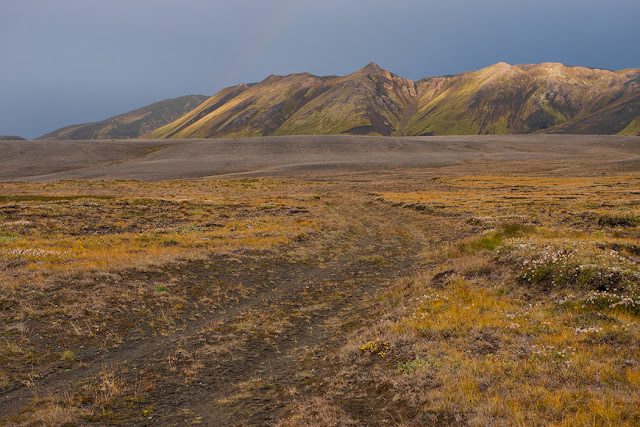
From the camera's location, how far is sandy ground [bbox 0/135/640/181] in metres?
124

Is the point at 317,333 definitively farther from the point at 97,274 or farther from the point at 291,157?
the point at 291,157

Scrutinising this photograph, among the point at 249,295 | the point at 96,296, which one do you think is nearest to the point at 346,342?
the point at 249,295

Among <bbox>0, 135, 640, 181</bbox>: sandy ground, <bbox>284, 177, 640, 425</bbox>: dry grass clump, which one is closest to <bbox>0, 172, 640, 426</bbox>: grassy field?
<bbox>284, 177, 640, 425</bbox>: dry grass clump

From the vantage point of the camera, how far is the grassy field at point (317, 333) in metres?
7.47

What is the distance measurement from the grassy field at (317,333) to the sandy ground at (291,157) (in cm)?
10321

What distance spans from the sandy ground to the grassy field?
10321 centimetres

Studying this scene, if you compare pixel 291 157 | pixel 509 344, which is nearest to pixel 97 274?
pixel 509 344

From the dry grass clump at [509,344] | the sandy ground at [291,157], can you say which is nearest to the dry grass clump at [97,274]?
the dry grass clump at [509,344]

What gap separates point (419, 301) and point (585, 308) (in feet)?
17.9

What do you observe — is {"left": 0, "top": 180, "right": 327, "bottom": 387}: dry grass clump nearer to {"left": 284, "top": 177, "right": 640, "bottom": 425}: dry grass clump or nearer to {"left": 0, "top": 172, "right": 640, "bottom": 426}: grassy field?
{"left": 0, "top": 172, "right": 640, "bottom": 426}: grassy field

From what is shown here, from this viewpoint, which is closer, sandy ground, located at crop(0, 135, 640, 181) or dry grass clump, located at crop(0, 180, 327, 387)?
dry grass clump, located at crop(0, 180, 327, 387)

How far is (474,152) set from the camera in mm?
173500

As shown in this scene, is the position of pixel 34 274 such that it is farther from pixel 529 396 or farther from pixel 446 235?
pixel 446 235

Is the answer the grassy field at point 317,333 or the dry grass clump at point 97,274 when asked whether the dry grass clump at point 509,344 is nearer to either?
the grassy field at point 317,333
